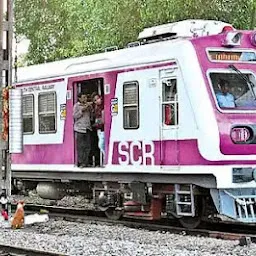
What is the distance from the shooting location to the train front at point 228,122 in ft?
43.9

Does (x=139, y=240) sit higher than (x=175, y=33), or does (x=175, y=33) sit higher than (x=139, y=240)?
(x=175, y=33)

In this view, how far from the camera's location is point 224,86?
13891 mm

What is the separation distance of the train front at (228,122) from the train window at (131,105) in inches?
59.0

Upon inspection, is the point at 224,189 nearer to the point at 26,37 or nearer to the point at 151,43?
the point at 151,43

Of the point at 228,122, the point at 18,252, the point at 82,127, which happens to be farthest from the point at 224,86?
the point at 18,252

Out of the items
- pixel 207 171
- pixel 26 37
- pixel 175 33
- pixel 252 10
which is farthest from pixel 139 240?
pixel 26 37

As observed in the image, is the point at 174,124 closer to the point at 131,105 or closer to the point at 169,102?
the point at 169,102

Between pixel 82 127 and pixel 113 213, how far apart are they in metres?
1.83

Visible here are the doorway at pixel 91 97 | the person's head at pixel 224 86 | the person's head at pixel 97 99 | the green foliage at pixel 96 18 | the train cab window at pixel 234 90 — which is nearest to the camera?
the train cab window at pixel 234 90

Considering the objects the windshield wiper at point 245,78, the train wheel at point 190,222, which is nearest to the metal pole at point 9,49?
the train wheel at point 190,222

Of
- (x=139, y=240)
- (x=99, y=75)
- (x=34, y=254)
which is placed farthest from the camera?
(x=99, y=75)

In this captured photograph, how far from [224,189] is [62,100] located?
465cm

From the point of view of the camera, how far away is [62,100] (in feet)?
54.7

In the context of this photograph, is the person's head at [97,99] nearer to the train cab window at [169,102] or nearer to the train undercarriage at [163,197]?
the train undercarriage at [163,197]
